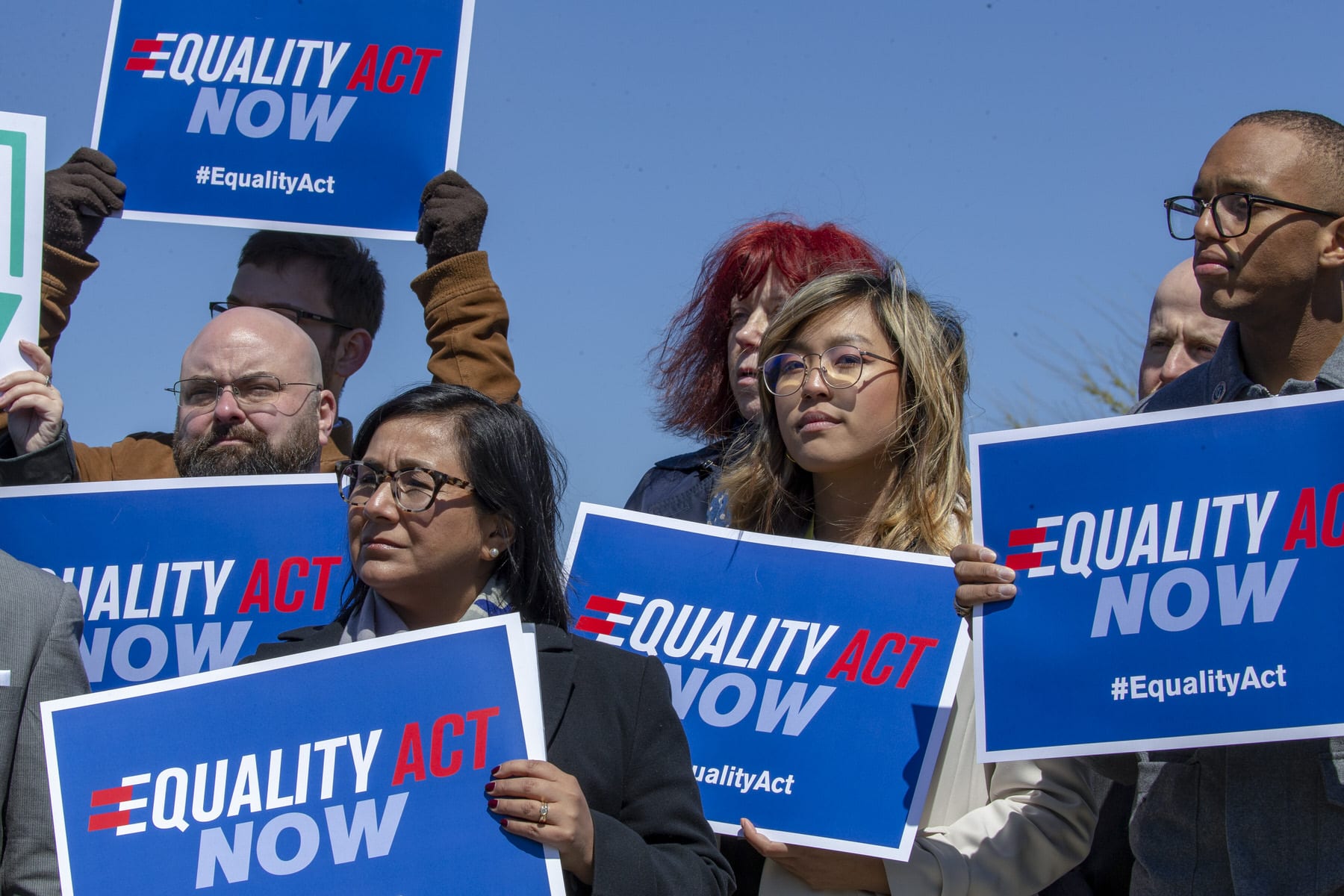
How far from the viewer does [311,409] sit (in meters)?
4.80

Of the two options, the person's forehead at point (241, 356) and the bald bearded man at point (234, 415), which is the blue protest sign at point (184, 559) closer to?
the bald bearded man at point (234, 415)

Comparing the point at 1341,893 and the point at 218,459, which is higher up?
the point at 218,459

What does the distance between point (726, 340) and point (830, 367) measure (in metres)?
1.22

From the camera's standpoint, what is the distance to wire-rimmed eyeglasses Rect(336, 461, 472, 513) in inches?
134

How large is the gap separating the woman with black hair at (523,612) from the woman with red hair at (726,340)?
121cm

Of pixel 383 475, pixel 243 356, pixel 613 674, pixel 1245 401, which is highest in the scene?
pixel 243 356

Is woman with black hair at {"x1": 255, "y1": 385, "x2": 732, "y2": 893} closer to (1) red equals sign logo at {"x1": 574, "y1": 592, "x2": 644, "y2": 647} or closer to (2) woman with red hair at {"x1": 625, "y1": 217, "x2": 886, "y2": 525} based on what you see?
(1) red equals sign logo at {"x1": 574, "y1": 592, "x2": 644, "y2": 647}

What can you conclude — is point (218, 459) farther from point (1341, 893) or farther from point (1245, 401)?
point (1341, 893)

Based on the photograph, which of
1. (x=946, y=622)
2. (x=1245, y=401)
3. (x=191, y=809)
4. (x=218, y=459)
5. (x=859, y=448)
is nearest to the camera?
(x=191, y=809)

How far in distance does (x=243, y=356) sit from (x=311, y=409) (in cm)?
26

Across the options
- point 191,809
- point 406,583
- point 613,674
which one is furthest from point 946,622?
point 191,809

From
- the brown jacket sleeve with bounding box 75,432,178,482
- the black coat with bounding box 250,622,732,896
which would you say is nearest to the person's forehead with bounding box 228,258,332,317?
the brown jacket sleeve with bounding box 75,432,178,482

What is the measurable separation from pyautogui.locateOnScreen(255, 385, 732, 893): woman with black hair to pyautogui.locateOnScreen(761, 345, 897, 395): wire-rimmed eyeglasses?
70 cm

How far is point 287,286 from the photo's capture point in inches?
217
